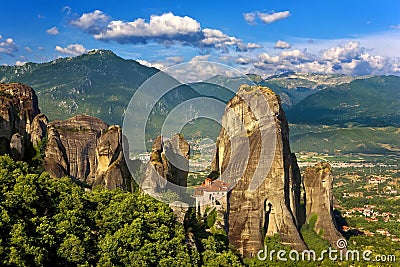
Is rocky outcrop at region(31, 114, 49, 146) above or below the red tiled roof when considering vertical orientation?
above

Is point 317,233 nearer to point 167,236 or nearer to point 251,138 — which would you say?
point 251,138

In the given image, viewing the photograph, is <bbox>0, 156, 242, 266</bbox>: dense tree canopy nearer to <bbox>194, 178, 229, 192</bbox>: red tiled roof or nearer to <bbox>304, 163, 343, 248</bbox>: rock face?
<bbox>194, 178, 229, 192</bbox>: red tiled roof

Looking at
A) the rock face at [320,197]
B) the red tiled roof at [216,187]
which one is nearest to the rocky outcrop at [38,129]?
the red tiled roof at [216,187]

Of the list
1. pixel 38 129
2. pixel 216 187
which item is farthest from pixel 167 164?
pixel 38 129

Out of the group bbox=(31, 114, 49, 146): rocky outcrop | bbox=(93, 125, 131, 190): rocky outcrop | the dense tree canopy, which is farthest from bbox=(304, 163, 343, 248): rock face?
bbox=(31, 114, 49, 146): rocky outcrop

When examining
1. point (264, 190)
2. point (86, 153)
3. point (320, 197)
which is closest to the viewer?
point (264, 190)

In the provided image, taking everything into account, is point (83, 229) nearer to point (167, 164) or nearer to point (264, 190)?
point (167, 164)

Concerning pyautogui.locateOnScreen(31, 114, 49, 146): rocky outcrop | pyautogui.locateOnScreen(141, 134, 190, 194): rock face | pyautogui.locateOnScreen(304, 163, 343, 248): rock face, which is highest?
pyautogui.locateOnScreen(31, 114, 49, 146): rocky outcrop

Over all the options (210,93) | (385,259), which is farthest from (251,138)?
(385,259)
